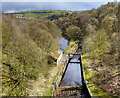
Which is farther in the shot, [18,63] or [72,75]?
[72,75]

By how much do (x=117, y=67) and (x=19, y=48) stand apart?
15727 millimetres

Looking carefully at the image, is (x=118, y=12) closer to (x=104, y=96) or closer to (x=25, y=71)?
(x=104, y=96)

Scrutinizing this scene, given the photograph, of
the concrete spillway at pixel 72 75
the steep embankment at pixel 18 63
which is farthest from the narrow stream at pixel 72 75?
the steep embankment at pixel 18 63

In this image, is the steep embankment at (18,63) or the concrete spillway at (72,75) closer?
the steep embankment at (18,63)

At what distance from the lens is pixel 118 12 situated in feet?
125

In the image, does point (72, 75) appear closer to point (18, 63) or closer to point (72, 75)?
point (72, 75)

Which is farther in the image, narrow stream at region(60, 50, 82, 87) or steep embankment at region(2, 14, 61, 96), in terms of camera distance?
narrow stream at region(60, 50, 82, 87)

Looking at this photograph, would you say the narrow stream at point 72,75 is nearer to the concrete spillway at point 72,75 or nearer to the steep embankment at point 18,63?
the concrete spillway at point 72,75

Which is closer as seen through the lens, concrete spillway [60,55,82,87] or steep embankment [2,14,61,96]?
steep embankment [2,14,61,96]

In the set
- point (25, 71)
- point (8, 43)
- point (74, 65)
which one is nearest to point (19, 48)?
point (8, 43)

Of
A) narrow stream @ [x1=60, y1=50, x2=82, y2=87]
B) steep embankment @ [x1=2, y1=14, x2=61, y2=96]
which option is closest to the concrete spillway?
narrow stream @ [x1=60, y1=50, x2=82, y2=87]

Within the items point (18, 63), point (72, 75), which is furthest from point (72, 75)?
point (18, 63)

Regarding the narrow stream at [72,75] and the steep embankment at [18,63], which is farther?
the narrow stream at [72,75]

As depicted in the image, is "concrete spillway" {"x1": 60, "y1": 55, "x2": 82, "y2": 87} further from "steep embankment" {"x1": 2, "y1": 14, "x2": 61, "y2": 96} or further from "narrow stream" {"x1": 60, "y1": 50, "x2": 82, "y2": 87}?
"steep embankment" {"x1": 2, "y1": 14, "x2": 61, "y2": 96}
